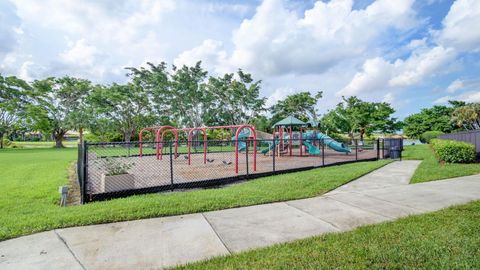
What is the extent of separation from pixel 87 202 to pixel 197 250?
3.45m

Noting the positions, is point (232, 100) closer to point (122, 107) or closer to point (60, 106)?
point (122, 107)

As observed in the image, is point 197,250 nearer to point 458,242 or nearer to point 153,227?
point 153,227

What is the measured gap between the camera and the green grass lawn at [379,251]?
2.56m

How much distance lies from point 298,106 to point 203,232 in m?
34.0

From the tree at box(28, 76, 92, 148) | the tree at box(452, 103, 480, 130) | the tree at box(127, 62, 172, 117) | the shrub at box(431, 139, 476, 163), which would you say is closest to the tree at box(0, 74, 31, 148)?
the tree at box(28, 76, 92, 148)

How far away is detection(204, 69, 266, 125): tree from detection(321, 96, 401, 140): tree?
375 inches

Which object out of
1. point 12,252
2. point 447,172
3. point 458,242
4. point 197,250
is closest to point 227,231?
point 197,250

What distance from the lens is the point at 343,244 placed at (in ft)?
9.95

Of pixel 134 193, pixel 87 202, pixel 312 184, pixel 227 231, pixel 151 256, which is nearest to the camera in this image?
pixel 151 256

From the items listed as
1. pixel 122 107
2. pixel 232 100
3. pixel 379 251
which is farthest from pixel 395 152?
pixel 122 107

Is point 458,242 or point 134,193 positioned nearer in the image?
point 458,242

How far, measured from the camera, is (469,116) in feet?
101

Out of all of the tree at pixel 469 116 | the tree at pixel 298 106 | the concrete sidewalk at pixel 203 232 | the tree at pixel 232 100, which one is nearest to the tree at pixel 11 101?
the tree at pixel 232 100

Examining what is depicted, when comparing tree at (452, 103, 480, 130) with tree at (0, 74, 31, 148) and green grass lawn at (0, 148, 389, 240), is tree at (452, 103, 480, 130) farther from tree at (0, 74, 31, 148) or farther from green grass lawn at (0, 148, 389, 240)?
tree at (0, 74, 31, 148)
